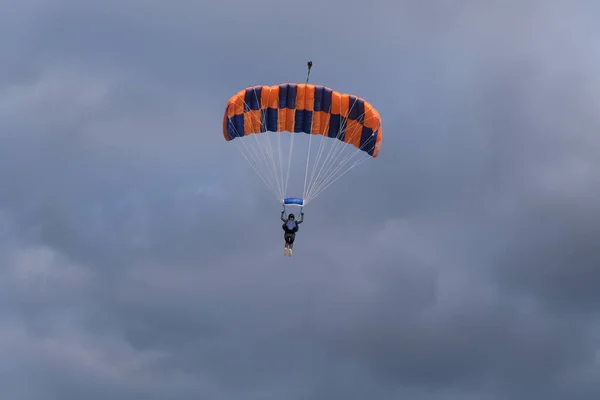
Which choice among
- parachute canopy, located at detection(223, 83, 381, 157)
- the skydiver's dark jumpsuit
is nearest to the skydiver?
the skydiver's dark jumpsuit

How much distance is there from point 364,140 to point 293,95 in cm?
501

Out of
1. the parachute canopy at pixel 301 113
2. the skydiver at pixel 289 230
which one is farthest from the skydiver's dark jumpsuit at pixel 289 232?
the parachute canopy at pixel 301 113

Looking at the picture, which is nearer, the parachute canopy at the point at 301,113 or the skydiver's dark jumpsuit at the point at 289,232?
the skydiver's dark jumpsuit at the point at 289,232

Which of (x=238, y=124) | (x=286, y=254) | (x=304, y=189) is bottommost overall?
(x=286, y=254)

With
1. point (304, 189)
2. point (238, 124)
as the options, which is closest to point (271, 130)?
point (238, 124)

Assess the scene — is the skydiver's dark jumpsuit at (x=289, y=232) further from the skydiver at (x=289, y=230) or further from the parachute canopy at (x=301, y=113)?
the parachute canopy at (x=301, y=113)

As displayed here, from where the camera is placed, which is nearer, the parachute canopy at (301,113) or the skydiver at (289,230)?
the skydiver at (289,230)

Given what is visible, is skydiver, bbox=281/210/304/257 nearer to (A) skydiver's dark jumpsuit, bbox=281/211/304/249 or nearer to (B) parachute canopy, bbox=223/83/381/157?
(A) skydiver's dark jumpsuit, bbox=281/211/304/249

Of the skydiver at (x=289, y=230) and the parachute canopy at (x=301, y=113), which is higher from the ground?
the parachute canopy at (x=301, y=113)

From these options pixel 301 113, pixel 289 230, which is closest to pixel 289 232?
pixel 289 230

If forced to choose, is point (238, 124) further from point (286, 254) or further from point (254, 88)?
point (286, 254)

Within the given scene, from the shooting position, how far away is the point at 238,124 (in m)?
45.2

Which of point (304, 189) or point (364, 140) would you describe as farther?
point (364, 140)

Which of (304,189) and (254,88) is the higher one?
(254,88)
